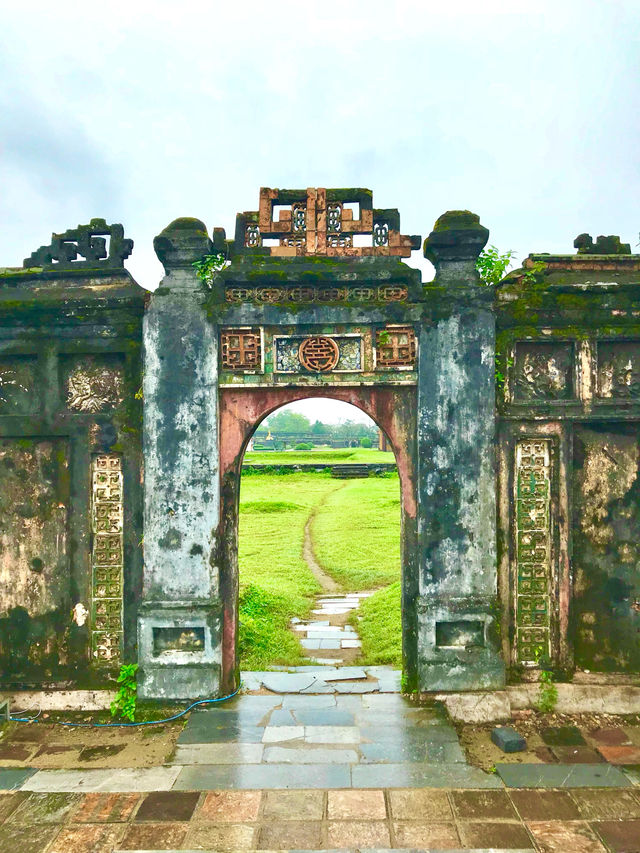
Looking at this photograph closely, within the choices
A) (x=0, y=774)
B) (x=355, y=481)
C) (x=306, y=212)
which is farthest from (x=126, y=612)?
(x=355, y=481)

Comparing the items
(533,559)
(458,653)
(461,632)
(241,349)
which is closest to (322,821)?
(458,653)

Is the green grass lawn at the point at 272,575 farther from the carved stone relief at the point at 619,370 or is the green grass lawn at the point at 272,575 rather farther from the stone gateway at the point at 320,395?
the carved stone relief at the point at 619,370

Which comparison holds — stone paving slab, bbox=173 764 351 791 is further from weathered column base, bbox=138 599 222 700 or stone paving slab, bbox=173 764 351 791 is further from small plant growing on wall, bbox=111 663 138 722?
small plant growing on wall, bbox=111 663 138 722

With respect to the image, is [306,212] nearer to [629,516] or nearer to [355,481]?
[629,516]

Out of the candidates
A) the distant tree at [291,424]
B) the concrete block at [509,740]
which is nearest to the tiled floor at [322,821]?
the concrete block at [509,740]

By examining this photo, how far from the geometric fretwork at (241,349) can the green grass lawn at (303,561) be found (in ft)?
11.9

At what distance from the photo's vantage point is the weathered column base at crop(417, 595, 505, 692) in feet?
18.6

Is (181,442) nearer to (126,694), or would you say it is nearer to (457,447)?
(126,694)

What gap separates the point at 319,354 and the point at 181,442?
1.62 metres

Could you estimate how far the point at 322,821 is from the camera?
13.3 ft

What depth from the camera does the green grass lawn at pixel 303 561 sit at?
7.82m

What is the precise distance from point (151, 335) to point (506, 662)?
4.79m

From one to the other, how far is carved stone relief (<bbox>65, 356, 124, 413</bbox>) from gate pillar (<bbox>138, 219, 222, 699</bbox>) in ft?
1.32

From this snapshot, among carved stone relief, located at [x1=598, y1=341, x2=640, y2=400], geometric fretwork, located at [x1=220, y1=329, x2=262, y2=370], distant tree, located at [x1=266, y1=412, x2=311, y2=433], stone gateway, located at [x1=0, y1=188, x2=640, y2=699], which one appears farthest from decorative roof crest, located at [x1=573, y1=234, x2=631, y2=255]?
distant tree, located at [x1=266, y1=412, x2=311, y2=433]
